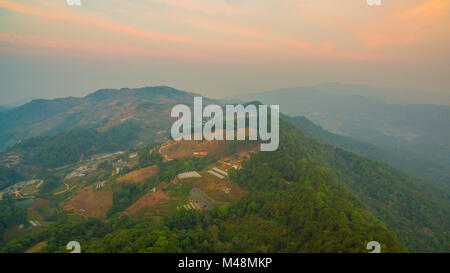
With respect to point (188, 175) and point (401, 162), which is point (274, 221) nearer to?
point (188, 175)

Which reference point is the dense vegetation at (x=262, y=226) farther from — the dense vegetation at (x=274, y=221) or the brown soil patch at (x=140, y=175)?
the brown soil patch at (x=140, y=175)

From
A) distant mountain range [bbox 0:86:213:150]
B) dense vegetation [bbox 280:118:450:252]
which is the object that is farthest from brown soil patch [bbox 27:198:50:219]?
distant mountain range [bbox 0:86:213:150]

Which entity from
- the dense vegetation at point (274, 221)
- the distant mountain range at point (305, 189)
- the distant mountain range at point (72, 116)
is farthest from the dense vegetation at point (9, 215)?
the distant mountain range at point (72, 116)

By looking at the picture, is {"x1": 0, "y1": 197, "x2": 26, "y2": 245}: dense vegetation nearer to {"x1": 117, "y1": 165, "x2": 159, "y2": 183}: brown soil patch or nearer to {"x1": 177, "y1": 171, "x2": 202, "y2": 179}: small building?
{"x1": 117, "y1": 165, "x2": 159, "y2": 183}: brown soil patch

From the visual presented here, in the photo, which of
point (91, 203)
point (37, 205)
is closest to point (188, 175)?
point (91, 203)

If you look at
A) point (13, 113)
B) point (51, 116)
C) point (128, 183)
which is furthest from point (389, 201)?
point (13, 113)
